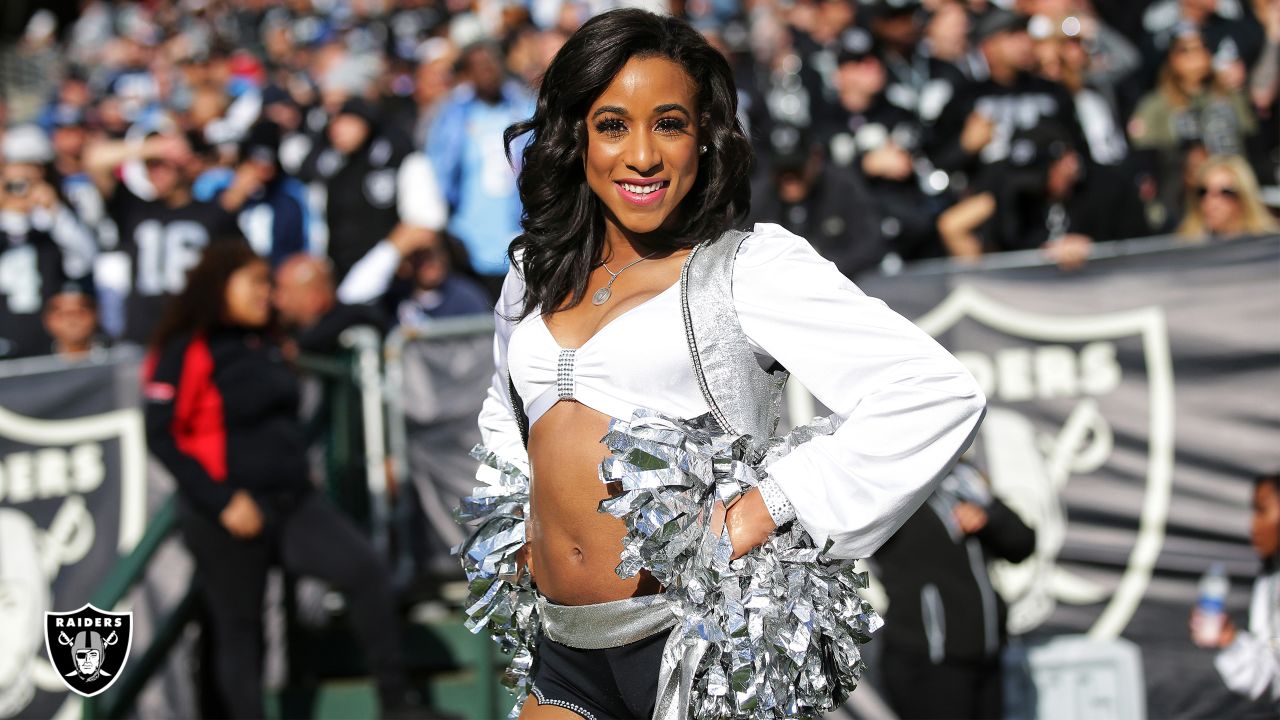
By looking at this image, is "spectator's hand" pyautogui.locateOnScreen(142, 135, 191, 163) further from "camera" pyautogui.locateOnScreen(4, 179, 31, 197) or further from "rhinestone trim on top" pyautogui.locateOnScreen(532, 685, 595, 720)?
"rhinestone trim on top" pyautogui.locateOnScreen(532, 685, 595, 720)

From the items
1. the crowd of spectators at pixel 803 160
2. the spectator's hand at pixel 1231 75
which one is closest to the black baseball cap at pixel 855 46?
the crowd of spectators at pixel 803 160

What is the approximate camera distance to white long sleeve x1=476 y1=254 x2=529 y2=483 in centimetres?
319

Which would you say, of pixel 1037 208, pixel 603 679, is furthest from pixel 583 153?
pixel 1037 208

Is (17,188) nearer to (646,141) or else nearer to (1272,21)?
(646,141)

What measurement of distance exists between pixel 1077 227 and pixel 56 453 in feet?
16.5

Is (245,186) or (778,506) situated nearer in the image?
(778,506)

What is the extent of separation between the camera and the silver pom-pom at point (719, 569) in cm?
272

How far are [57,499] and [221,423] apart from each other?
1.14m

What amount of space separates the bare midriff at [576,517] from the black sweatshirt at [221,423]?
3425 millimetres

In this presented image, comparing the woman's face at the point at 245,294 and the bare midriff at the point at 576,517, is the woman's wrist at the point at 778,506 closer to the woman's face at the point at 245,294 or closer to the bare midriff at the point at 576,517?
the bare midriff at the point at 576,517

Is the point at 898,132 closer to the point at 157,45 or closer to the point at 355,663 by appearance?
the point at 355,663

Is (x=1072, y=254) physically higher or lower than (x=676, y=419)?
higher

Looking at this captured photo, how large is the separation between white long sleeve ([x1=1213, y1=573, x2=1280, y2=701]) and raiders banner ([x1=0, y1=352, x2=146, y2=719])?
4.64 metres

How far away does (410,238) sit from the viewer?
827 centimetres
